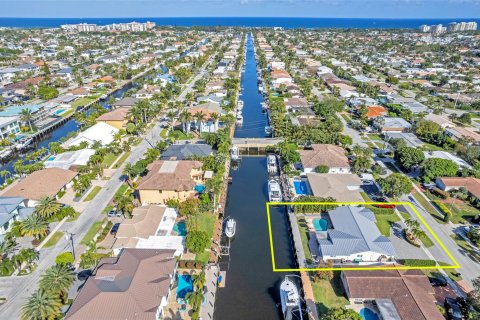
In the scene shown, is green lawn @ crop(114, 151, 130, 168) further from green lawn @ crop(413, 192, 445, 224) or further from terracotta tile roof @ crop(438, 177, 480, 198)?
terracotta tile roof @ crop(438, 177, 480, 198)

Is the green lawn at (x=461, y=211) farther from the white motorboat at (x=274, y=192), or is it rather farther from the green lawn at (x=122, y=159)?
the green lawn at (x=122, y=159)

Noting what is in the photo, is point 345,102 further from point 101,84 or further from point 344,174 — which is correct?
point 101,84

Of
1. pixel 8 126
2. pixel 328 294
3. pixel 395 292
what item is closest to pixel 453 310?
pixel 395 292

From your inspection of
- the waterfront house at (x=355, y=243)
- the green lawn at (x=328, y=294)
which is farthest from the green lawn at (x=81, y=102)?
the green lawn at (x=328, y=294)

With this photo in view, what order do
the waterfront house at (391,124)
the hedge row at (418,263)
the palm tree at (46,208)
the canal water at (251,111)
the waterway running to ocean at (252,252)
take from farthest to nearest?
the canal water at (251,111)
the waterfront house at (391,124)
the palm tree at (46,208)
the hedge row at (418,263)
the waterway running to ocean at (252,252)

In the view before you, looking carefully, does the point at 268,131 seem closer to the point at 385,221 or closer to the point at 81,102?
the point at 385,221

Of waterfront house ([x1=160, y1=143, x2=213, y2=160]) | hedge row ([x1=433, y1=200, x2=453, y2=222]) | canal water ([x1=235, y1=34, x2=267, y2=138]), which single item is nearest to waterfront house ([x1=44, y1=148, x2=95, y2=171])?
waterfront house ([x1=160, y1=143, x2=213, y2=160])
